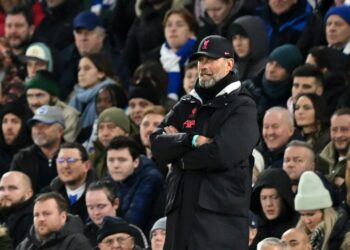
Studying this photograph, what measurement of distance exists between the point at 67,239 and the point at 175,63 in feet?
13.6

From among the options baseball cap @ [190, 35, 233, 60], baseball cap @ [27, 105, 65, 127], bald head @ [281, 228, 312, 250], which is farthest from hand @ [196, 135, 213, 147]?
baseball cap @ [27, 105, 65, 127]

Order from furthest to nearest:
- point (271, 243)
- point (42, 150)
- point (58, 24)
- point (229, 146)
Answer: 1. point (58, 24)
2. point (42, 150)
3. point (271, 243)
4. point (229, 146)

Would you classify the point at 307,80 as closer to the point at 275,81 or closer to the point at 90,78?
the point at 275,81

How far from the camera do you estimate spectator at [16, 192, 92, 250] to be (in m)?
14.5

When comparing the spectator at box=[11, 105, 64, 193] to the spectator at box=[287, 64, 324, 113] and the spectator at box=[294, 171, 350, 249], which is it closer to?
the spectator at box=[287, 64, 324, 113]

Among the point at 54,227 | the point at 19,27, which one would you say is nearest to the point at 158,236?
the point at 54,227

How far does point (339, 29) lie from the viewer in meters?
16.7

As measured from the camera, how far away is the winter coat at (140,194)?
51.3 ft

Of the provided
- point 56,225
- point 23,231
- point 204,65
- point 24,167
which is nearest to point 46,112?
point 24,167

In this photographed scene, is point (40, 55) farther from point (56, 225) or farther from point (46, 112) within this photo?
point (56, 225)

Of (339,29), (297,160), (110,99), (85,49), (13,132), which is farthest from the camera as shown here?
(85,49)

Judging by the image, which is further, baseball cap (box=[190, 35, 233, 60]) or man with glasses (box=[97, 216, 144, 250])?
man with glasses (box=[97, 216, 144, 250])

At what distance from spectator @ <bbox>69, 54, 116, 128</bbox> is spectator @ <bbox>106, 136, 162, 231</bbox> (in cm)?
237

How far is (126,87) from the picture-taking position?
63.8 ft
